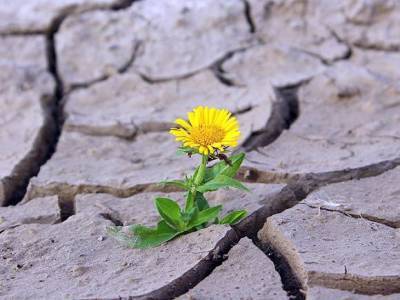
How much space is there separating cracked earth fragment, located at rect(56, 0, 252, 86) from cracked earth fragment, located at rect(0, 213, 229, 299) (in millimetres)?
1455

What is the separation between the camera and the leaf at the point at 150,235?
6.79 feet

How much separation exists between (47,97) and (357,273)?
6.71 feet

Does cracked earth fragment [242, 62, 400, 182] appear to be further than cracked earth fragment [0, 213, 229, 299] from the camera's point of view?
Yes

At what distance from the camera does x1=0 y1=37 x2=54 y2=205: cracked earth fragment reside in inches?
110

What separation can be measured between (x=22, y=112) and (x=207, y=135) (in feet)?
4.95

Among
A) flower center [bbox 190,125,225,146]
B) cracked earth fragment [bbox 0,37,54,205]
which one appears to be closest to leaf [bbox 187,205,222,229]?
flower center [bbox 190,125,225,146]

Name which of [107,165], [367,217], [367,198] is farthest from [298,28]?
[367,217]

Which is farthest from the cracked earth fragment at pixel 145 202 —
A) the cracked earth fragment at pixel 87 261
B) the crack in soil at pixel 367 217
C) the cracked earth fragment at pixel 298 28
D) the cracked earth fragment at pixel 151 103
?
the cracked earth fragment at pixel 298 28

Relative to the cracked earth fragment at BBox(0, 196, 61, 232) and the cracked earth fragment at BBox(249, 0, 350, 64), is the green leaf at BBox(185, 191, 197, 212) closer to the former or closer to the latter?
the cracked earth fragment at BBox(0, 196, 61, 232)

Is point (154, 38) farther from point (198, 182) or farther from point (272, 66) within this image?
point (198, 182)

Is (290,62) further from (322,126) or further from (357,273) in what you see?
(357,273)

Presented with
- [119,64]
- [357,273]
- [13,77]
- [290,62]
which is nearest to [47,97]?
[13,77]

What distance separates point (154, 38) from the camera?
3.71 metres

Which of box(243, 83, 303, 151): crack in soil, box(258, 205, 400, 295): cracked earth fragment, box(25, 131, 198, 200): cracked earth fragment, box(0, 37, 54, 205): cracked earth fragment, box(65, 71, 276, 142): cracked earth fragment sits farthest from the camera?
box(65, 71, 276, 142): cracked earth fragment
